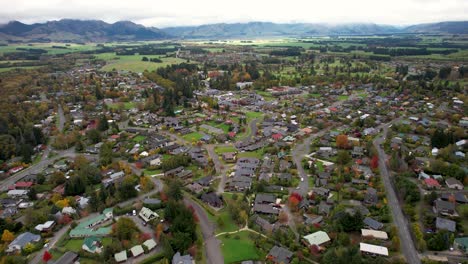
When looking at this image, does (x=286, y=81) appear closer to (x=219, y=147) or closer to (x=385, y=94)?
(x=385, y=94)

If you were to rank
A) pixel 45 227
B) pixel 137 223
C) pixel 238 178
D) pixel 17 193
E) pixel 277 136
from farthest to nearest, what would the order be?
pixel 277 136 → pixel 238 178 → pixel 17 193 → pixel 137 223 → pixel 45 227

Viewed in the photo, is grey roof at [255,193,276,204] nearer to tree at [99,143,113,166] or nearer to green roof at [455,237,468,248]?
green roof at [455,237,468,248]

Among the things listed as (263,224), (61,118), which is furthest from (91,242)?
(61,118)

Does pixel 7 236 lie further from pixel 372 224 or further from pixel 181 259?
pixel 372 224

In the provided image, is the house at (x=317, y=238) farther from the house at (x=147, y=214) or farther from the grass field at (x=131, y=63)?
the grass field at (x=131, y=63)

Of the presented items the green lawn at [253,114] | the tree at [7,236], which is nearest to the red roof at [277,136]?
the green lawn at [253,114]
